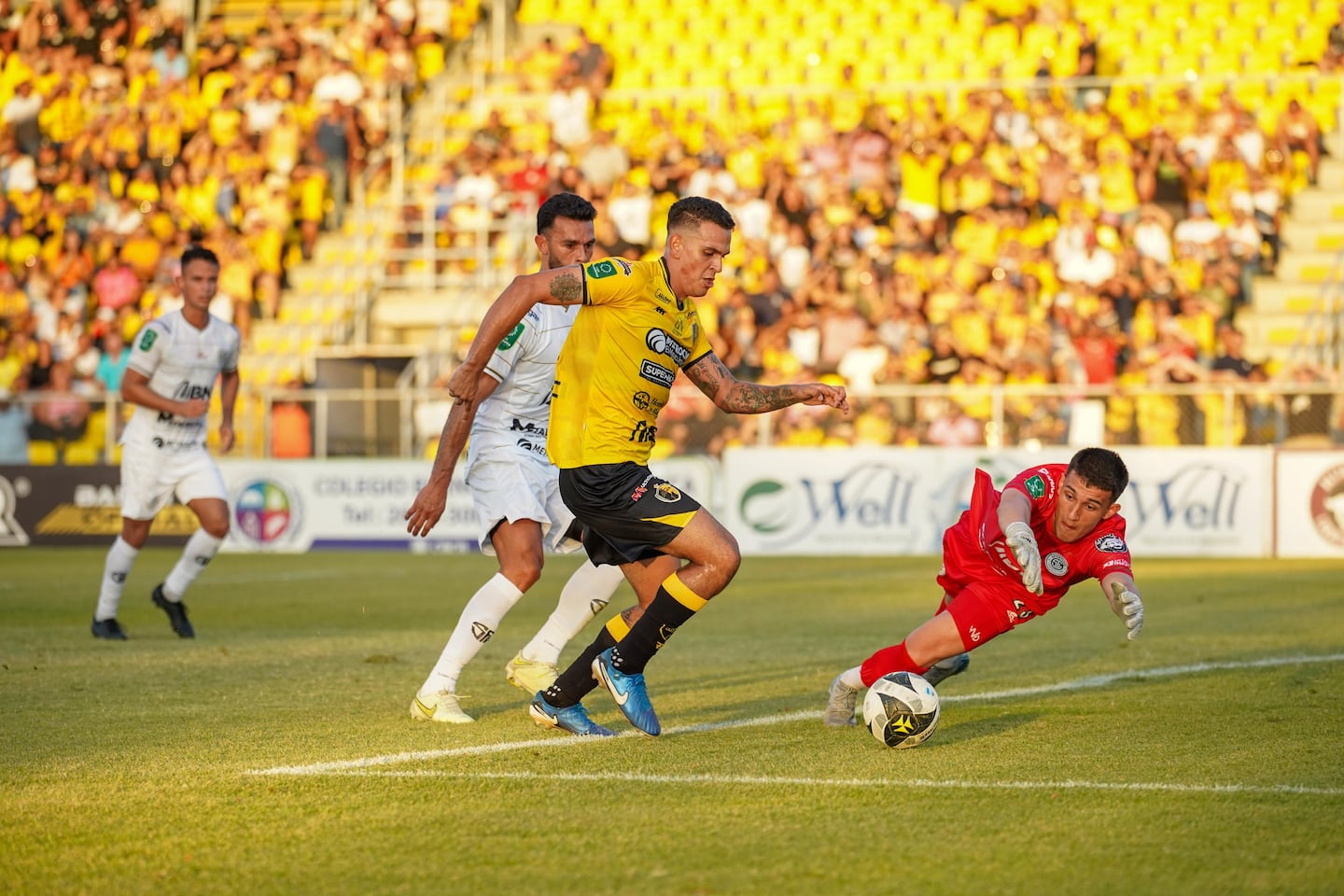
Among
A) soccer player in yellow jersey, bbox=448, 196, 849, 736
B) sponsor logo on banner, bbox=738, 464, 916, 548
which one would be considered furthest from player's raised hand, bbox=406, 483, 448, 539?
sponsor logo on banner, bbox=738, 464, 916, 548

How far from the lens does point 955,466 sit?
1841 centimetres

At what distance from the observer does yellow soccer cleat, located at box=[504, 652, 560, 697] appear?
7.54 meters

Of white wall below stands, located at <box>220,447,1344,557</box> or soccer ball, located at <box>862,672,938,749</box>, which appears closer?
soccer ball, located at <box>862,672,938,749</box>

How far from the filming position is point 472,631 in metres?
7.18

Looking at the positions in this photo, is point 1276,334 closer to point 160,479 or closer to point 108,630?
point 160,479

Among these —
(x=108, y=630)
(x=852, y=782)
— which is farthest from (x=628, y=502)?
(x=108, y=630)

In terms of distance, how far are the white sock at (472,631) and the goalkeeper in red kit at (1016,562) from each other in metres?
1.53

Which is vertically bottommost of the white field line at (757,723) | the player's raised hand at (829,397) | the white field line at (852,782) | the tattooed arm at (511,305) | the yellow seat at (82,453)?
the white field line at (757,723)

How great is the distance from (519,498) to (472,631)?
0.63m

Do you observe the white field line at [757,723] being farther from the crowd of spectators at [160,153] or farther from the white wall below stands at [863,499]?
the crowd of spectators at [160,153]

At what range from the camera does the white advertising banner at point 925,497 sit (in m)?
17.9

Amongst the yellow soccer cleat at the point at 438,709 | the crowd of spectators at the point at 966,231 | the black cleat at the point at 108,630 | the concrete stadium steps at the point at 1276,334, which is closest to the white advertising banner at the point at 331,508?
the crowd of spectators at the point at 966,231

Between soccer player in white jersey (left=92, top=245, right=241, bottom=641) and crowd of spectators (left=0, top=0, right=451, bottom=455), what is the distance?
11997 mm

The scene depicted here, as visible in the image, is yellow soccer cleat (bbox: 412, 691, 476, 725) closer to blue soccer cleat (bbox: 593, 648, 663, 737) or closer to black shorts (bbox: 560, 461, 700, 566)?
blue soccer cleat (bbox: 593, 648, 663, 737)
